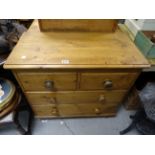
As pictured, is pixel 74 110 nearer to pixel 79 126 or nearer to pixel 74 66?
pixel 79 126

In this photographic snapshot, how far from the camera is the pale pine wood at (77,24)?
976 mm

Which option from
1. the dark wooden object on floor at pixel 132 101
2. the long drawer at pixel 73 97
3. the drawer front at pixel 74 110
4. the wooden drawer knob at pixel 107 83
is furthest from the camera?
the dark wooden object on floor at pixel 132 101

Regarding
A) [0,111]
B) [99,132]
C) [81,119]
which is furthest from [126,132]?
[0,111]

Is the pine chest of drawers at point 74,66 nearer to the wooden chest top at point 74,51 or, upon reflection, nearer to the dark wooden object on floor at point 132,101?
the wooden chest top at point 74,51

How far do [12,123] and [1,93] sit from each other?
0.82 feet

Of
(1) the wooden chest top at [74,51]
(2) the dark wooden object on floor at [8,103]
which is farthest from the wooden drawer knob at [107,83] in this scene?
(2) the dark wooden object on floor at [8,103]

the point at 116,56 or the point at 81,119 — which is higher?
the point at 116,56

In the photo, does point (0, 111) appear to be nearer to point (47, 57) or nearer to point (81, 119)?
point (47, 57)

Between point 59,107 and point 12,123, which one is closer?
point 12,123

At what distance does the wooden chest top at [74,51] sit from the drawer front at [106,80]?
3.7 inches

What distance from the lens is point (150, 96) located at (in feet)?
3.28

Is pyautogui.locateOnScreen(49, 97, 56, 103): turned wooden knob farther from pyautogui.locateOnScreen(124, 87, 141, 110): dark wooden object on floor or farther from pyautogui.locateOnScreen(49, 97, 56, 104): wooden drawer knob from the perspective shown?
pyautogui.locateOnScreen(124, 87, 141, 110): dark wooden object on floor

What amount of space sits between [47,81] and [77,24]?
0.47 meters

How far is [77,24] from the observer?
1003mm
